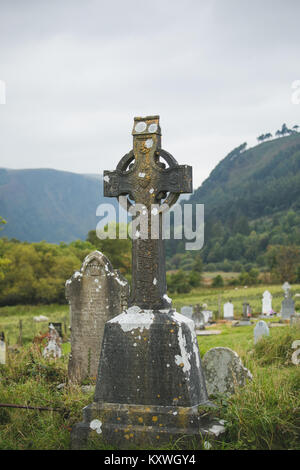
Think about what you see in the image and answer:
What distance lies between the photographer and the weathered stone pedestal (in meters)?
5.52

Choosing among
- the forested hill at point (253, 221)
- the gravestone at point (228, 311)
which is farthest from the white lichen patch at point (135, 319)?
the forested hill at point (253, 221)

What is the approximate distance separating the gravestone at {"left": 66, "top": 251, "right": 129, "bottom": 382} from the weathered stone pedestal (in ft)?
16.2

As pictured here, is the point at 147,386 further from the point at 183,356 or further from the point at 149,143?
the point at 149,143

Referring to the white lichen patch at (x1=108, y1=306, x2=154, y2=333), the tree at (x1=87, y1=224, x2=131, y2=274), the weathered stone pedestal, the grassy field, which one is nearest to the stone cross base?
the weathered stone pedestal

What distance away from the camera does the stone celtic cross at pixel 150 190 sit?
604 cm

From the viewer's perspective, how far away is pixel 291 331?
13180 mm

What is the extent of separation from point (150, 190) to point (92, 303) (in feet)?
17.6

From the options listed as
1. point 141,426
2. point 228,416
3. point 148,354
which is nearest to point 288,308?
point 228,416

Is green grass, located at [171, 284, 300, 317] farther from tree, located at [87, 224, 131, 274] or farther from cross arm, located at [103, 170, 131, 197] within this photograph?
cross arm, located at [103, 170, 131, 197]

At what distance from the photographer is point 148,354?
18.9ft

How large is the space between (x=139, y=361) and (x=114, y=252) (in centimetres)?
5143

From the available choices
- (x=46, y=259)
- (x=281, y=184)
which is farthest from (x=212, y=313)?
(x=281, y=184)

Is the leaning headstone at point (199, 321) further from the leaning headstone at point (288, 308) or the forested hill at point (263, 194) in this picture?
the forested hill at point (263, 194)
